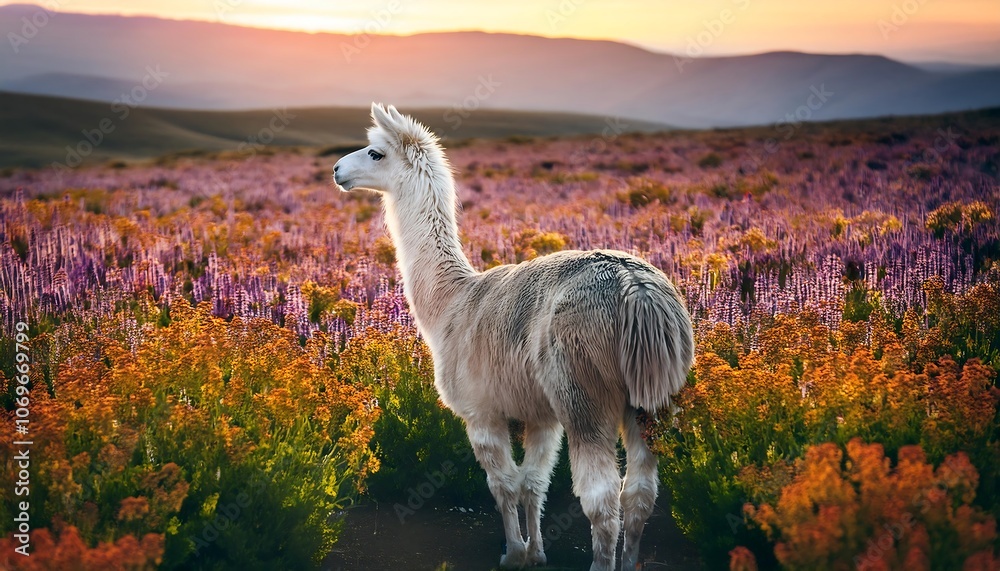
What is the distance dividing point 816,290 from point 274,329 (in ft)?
16.5

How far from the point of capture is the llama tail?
4.43m

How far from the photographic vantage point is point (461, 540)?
590cm

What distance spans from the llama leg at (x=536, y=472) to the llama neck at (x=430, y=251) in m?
1.08

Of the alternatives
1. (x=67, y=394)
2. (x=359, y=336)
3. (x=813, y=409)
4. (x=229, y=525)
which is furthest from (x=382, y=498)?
(x=813, y=409)

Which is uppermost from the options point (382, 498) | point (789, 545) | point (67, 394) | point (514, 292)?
point (514, 292)

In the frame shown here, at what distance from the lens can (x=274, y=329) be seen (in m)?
6.57

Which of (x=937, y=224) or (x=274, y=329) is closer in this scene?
(x=274, y=329)

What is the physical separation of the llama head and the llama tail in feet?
7.05

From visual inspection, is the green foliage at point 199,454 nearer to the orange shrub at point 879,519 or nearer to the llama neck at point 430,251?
the llama neck at point 430,251

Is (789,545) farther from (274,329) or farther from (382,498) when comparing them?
(274,329)

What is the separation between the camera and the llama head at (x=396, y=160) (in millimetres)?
6234
